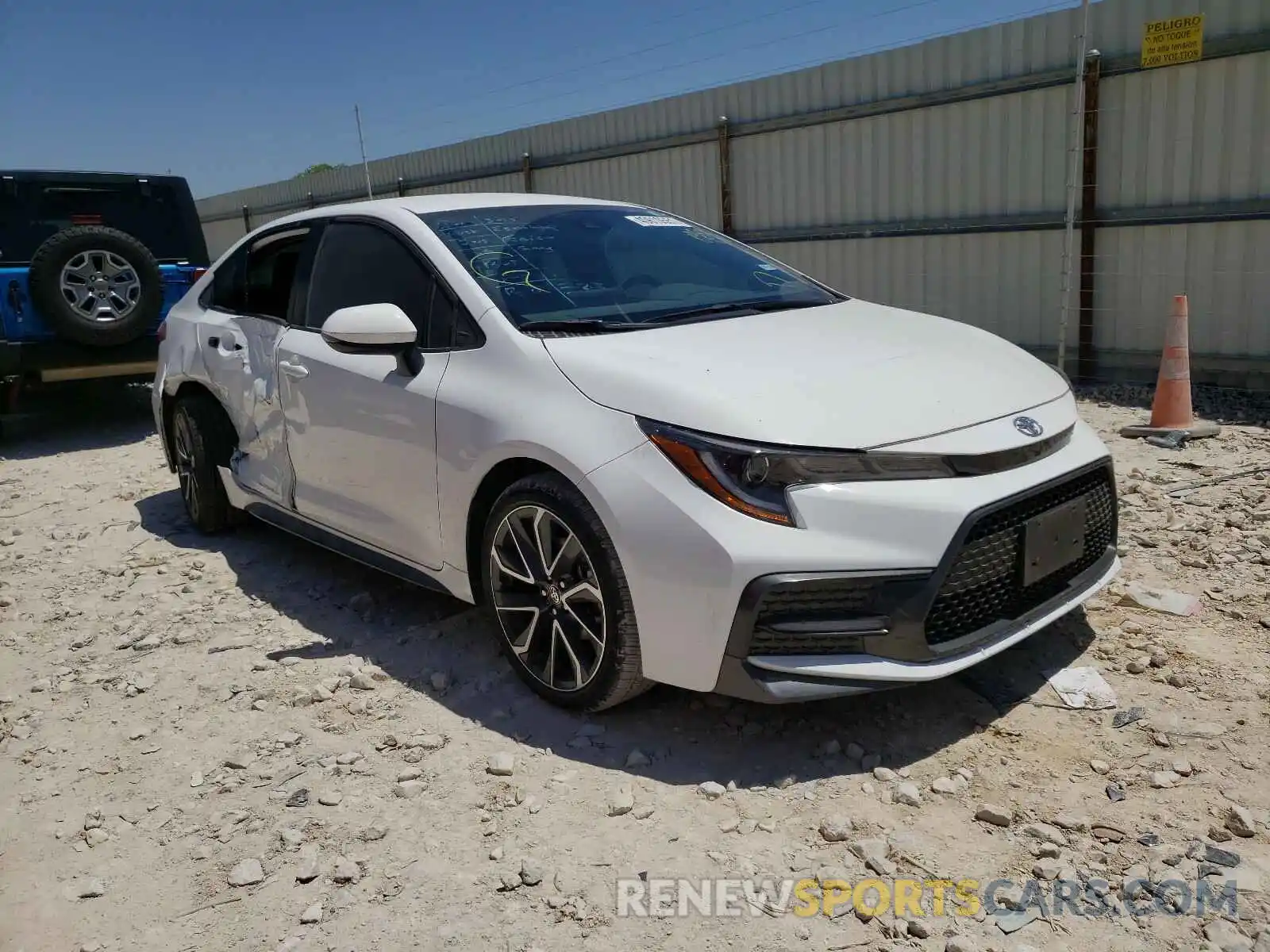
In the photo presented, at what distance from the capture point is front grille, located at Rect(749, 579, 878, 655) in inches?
104

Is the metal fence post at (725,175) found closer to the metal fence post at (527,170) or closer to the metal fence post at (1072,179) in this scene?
the metal fence post at (527,170)

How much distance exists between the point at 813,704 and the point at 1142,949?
1.18 meters

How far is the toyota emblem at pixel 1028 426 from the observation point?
2.96 metres

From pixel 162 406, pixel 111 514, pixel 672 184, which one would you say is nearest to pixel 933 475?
pixel 162 406

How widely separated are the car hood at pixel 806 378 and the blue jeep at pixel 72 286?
19.3 ft

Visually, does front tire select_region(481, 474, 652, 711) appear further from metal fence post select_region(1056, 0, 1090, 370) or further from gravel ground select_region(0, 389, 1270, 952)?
metal fence post select_region(1056, 0, 1090, 370)

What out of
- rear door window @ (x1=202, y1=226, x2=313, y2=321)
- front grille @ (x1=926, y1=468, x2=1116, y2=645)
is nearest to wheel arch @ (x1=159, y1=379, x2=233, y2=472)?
rear door window @ (x1=202, y1=226, x2=313, y2=321)

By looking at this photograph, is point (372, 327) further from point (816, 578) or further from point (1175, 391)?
point (1175, 391)

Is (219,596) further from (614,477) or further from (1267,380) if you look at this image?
(1267,380)

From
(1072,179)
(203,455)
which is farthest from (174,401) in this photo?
(1072,179)

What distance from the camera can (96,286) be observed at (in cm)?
791

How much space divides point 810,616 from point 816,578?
0.12 m

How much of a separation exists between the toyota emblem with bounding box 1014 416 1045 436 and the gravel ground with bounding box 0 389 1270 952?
82cm

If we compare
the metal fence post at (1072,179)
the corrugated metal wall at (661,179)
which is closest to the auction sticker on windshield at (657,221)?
the metal fence post at (1072,179)
